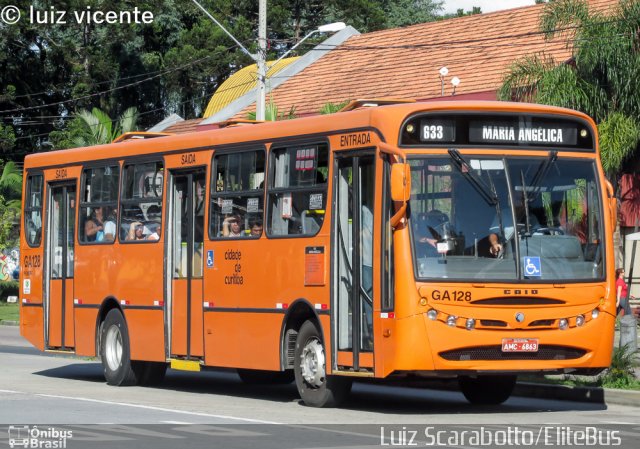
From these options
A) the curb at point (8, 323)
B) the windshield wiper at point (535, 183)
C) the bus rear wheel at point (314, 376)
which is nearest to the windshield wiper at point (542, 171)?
the windshield wiper at point (535, 183)

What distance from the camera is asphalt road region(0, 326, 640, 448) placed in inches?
497

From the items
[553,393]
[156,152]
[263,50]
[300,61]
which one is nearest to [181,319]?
[156,152]

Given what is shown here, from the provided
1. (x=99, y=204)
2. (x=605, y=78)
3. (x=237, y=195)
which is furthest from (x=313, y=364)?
(x=605, y=78)

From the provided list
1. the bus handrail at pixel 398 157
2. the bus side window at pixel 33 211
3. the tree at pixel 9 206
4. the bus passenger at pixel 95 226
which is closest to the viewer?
the bus handrail at pixel 398 157

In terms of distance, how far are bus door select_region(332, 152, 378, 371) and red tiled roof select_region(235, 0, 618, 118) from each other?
23.8 m

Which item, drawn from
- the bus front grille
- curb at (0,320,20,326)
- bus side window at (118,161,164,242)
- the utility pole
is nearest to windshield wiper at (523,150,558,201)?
the bus front grille

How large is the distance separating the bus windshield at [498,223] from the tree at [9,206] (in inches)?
1451

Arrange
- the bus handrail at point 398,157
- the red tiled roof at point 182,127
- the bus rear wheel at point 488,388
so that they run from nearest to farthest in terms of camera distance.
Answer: the bus handrail at point 398,157 < the bus rear wheel at point 488,388 < the red tiled roof at point 182,127

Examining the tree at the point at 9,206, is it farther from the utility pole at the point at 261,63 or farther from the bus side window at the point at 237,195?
the bus side window at the point at 237,195

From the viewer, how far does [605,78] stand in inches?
1330

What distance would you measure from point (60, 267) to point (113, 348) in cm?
194

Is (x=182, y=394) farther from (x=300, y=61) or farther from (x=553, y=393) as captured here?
(x=300, y=61)

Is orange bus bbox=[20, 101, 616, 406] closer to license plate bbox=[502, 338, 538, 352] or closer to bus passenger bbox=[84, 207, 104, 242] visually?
license plate bbox=[502, 338, 538, 352]

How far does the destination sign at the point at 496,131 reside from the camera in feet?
49.0
